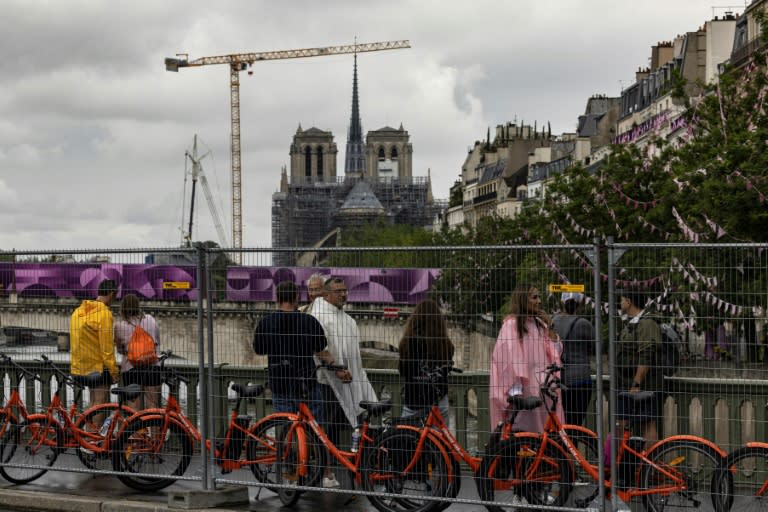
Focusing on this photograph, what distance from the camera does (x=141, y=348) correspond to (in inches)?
397

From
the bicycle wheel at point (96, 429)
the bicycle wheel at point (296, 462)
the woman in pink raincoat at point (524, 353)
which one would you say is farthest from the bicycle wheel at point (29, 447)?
the woman in pink raincoat at point (524, 353)

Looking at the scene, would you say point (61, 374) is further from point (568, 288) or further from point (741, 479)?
point (741, 479)

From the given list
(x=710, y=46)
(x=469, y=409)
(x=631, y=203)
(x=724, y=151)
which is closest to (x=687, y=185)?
(x=724, y=151)

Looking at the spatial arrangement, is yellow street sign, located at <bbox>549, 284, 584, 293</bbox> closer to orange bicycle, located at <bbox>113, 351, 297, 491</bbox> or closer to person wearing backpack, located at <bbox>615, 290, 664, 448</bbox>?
person wearing backpack, located at <bbox>615, 290, 664, 448</bbox>

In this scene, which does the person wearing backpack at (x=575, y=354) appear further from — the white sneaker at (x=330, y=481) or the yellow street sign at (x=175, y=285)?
the yellow street sign at (x=175, y=285)

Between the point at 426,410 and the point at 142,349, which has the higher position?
the point at 142,349

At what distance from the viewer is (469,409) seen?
1005 centimetres

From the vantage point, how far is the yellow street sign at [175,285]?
9617 millimetres

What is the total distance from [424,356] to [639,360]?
1.47 m

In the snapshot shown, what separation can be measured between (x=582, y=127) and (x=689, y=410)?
93.4 m

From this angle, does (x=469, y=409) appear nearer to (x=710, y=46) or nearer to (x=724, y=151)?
(x=724, y=151)

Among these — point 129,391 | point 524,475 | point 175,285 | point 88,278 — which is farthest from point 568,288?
point 88,278

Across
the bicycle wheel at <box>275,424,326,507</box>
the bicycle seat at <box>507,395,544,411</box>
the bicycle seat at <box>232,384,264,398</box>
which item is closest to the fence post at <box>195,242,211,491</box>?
the bicycle seat at <box>232,384,264,398</box>

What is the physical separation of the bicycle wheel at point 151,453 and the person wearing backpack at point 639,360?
3247mm
